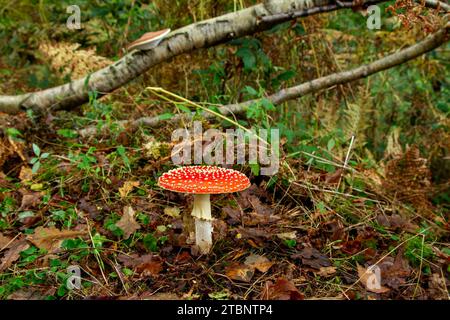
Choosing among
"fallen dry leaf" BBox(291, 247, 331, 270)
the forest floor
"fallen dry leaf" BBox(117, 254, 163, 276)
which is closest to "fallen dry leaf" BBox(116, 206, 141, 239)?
the forest floor

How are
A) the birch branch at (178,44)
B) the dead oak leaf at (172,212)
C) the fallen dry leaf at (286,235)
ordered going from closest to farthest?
1. the fallen dry leaf at (286,235)
2. the dead oak leaf at (172,212)
3. the birch branch at (178,44)

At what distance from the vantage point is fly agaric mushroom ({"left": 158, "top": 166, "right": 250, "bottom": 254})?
2.70m

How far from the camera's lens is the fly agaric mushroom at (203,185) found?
2703mm

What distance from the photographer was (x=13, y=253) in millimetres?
2951

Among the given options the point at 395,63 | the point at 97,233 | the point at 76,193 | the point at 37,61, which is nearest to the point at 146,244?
the point at 97,233

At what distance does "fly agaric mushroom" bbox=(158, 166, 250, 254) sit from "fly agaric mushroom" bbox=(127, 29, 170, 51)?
2.00 m

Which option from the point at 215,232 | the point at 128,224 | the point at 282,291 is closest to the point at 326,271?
the point at 282,291

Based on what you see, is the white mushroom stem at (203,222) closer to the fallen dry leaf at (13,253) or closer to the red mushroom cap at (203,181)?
the red mushroom cap at (203,181)

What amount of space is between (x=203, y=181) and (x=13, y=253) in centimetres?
130

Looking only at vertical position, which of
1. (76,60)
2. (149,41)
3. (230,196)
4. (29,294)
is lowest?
(29,294)

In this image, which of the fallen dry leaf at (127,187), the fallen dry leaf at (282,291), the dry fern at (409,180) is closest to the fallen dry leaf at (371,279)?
the fallen dry leaf at (282,291)

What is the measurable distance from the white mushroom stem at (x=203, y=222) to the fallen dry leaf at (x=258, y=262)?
0.27 meters

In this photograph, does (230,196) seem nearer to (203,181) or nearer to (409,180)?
(203,181)

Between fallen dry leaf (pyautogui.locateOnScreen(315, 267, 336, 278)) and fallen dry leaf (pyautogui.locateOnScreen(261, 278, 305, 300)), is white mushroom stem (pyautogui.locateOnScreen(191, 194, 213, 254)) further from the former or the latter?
fallen dry leaf (pyautogui.locateOnScreen(315, 267, 336, 278))
